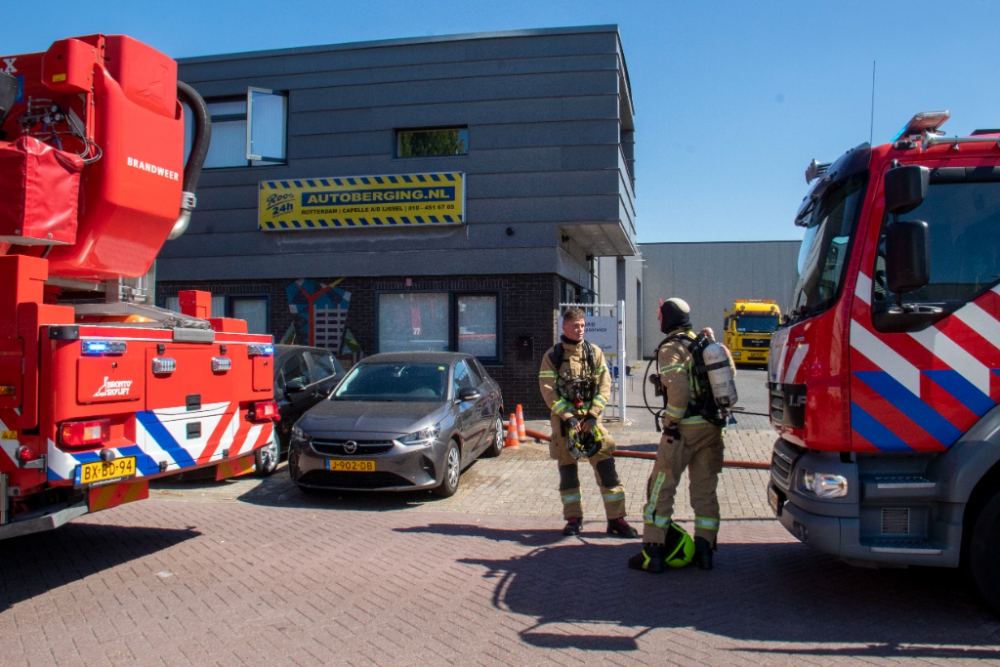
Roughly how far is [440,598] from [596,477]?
199 centimetres

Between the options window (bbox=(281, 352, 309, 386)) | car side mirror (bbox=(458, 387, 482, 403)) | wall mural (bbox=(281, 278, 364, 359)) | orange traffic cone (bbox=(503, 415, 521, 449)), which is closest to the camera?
car side mirror (bbox=(458, 387, 482, 403))

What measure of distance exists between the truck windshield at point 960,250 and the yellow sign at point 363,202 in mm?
10001

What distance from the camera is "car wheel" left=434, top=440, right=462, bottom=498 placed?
25.7 ft

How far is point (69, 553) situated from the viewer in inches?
238

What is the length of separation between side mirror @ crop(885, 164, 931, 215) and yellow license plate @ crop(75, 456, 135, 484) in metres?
5.12

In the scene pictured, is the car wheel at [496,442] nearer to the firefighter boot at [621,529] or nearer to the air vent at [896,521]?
the firefighter boot at [621,529]

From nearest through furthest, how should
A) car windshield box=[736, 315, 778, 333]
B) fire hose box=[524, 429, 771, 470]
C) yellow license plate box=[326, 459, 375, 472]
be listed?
yellow license plate box=[326, 459, 375, 472]
fire hose box=[524, 429, 771, 470]
car windshield box=[736, 315, 778, 333]

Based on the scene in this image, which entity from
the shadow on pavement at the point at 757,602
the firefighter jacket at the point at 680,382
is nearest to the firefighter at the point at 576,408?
the shadow on pavement at the point at 757,602

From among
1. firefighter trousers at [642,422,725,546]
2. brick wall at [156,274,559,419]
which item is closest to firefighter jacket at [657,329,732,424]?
firefighter trousers at [642,422,725,546]

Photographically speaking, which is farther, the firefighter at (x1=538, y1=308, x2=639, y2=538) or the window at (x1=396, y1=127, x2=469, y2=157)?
the window at (x1=396, y1=127, x2=469, y2=157)

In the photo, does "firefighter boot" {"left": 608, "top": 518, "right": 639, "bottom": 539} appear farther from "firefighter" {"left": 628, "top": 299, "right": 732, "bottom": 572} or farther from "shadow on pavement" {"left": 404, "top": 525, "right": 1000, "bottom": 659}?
"firefighter" {"left": 628, "top": 299, "right": 732, "bottom": 572}

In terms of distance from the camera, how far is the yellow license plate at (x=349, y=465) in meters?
7.47

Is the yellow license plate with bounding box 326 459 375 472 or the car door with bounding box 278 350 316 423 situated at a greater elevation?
the car door with bounding box 278 350 316 423

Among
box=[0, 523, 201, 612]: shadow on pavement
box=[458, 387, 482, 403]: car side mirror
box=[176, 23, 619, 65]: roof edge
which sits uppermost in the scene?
box=[176, 23, 619, 65]: roof edge
